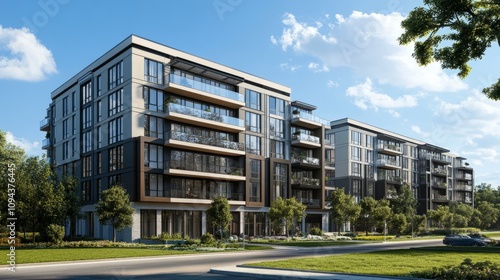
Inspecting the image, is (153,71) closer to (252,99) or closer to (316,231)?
(252,99)

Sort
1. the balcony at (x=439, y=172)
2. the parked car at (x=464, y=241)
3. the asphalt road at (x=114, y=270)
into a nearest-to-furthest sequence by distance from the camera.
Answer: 1. the asphalt road at (x=114, y=270)
2. the parked car at (x=464, y=241)
3. the balcony at (x=439, y=172)

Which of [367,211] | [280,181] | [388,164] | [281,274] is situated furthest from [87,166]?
[388,164]

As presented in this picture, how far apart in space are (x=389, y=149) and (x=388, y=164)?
2787mm

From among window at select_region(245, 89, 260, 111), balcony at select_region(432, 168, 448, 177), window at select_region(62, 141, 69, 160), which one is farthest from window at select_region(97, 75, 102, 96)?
balcony at select_region(432, 168, 448, 177)

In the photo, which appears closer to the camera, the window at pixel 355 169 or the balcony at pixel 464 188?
the window at pixel 355 169

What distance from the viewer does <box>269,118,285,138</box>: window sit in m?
58.7

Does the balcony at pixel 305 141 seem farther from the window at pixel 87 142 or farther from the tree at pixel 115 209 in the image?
the tree at pixel 115 209

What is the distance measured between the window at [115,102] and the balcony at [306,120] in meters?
23.4

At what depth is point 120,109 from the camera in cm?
4631

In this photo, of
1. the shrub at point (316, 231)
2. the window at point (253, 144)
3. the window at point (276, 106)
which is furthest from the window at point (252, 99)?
the shrub at point (316, 231)

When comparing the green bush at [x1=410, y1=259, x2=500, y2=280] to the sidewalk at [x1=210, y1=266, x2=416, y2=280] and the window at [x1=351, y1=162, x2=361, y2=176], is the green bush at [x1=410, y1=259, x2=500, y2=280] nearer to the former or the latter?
the sidewalk at [x1=210, y1=266, x2=416, y2=280]

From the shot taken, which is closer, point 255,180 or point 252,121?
point 255,180

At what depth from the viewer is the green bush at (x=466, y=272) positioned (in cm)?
1598

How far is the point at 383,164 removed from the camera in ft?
273
